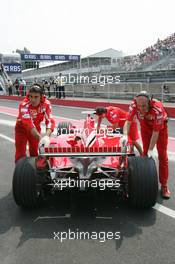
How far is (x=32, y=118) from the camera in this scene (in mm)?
5555

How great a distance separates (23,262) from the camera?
3367 mm

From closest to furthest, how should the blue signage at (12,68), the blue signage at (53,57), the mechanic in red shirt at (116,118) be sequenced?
the mechanic in red shirt at (116,118) < the blue signage at (12,68) < the blue signage at (53,57)

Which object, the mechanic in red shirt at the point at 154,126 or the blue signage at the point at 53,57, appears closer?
the mechanic in red shirt at the point at 154,126

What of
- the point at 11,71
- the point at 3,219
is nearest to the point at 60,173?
the point at 3,219

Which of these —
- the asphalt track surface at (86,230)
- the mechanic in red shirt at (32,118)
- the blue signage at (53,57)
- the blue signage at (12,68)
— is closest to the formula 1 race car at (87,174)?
the asphalt track surface at (86,230)

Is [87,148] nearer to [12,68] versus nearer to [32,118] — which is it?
[32,118]

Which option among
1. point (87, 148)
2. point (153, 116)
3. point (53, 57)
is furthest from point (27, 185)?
point (53, 57)

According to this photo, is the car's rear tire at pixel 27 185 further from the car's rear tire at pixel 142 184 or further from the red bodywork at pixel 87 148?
the car's rear tire at pixel 142 184

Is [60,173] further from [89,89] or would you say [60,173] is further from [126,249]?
[89,89]

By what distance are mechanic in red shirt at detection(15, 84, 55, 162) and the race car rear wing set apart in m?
0.64

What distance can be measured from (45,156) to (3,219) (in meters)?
0.96

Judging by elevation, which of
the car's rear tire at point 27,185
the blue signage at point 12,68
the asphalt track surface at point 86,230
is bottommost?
the asphalt track surface at point 86,230

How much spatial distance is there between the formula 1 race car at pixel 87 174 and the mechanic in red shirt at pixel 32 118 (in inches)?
26.2

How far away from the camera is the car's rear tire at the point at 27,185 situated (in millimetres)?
4348
